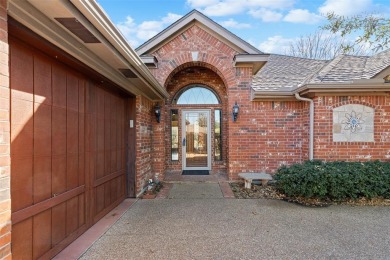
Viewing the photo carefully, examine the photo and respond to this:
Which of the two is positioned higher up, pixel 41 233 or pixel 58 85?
pixel 58 85

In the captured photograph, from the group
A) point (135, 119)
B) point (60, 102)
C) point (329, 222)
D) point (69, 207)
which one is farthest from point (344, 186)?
point (60, 102)

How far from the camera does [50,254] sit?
9.13 ft

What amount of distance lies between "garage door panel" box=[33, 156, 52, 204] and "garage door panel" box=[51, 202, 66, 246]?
0.92ft

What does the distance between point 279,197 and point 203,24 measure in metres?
5.44

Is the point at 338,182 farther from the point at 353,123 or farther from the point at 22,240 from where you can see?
the point at 22,240

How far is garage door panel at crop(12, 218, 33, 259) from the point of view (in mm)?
2232

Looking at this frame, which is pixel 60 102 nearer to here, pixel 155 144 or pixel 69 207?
pixel 69 207

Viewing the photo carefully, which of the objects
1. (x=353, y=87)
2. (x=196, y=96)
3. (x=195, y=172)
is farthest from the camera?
(x=196, y=96)

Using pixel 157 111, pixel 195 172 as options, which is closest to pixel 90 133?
pixel 157 111

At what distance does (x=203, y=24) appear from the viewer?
6.90 meters

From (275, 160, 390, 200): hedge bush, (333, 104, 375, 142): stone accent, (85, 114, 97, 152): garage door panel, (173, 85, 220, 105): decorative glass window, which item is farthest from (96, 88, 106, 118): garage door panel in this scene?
(333, 104, 375, 142): stone accent

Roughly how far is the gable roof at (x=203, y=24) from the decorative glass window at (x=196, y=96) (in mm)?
1960

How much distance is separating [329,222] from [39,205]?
456cm

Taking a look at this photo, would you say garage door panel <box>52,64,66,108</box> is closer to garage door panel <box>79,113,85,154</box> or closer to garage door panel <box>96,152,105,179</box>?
garage door panel <box>79,113,85,154</box>
